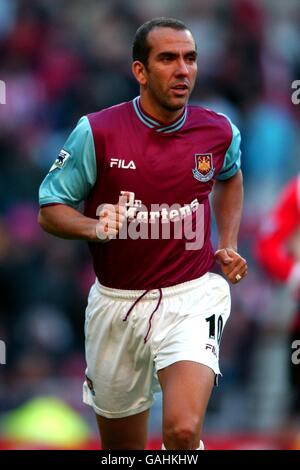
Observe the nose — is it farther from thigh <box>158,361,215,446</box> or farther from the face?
thigh <box>158,361,215,446</box>

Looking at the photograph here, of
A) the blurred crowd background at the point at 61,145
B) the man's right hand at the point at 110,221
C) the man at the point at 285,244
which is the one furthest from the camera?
the blurred crowd background at the point at 61,145

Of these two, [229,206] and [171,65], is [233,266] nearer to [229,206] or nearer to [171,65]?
[229,206]

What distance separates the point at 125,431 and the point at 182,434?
100 centimetres

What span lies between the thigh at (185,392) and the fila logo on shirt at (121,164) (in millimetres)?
1113

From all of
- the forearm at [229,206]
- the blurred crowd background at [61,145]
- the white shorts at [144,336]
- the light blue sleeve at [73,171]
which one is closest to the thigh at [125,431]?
the white shorts at [144,336]

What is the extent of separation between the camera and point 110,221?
643 cm

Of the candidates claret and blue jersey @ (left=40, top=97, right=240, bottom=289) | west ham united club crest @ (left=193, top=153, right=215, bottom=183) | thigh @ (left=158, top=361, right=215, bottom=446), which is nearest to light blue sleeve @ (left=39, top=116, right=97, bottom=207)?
claret and blue jersey @ (left=40, top=97, right=240, bottom=289)

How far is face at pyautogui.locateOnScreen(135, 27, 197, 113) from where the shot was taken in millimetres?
6871

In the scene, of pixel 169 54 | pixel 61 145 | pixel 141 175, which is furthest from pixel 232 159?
pixel 61 145

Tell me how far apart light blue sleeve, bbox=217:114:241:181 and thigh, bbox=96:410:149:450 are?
58.4 inches

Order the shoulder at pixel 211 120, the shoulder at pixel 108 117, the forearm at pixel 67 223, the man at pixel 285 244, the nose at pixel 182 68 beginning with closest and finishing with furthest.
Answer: the forearm at pixel 67 223 → the nose at pixel 182 68 → the shoulder at pixel 108 117 → the shoulder at pixel 211 120 → the man at pixel 285 244

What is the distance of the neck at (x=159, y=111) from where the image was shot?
7.02m

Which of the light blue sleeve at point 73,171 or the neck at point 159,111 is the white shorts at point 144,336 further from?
the neck at point 159,111
